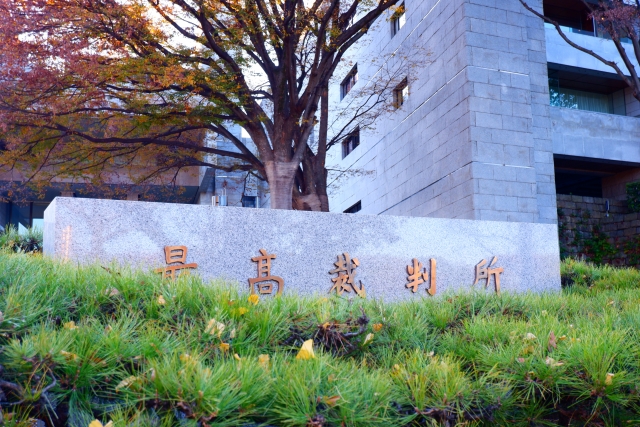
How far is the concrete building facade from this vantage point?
12.3m

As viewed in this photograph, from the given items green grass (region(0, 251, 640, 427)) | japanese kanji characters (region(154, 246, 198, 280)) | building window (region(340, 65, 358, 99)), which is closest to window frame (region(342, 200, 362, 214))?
building window (region(340, 65, 358, 99))

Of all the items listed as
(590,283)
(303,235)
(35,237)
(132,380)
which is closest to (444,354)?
(132,380)

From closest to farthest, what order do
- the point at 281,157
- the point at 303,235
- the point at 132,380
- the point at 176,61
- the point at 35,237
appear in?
the point at 132,380, the point at 303,235, the point at 35,237, the point at 176,61, the point at 281,157

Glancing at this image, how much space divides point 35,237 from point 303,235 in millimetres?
4151

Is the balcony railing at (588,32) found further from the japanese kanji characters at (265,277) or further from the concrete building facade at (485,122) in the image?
the japanese kanji characters at (265,277)

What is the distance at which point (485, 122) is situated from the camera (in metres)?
12.4

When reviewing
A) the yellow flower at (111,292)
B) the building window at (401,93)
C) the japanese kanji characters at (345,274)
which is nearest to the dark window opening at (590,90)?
the building window at (401,93)

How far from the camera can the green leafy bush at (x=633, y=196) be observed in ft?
54.6

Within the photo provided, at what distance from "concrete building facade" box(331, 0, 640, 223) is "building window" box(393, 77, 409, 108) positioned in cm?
22

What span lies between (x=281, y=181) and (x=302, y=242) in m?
4.09

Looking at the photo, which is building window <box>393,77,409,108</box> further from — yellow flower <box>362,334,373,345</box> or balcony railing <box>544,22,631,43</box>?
yellow flower <box>362,334,373,345</box>

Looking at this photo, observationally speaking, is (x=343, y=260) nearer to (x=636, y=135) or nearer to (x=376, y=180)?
(x=376, y=180)

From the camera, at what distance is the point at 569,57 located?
1689 cm

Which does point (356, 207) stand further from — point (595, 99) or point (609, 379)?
point (609, 379)
